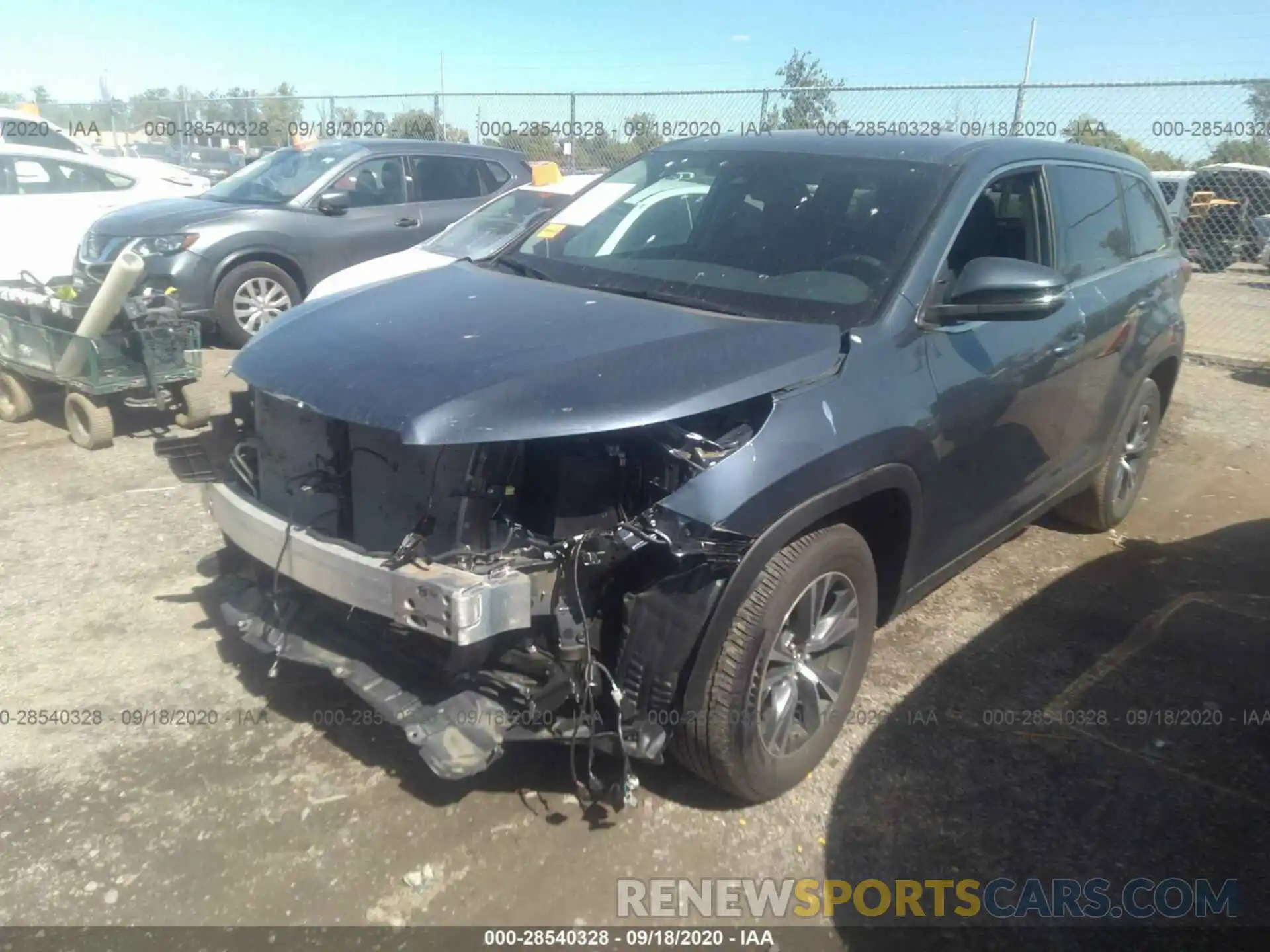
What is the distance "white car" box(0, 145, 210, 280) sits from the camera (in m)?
9.33

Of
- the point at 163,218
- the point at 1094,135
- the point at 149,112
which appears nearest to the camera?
the point at 163,218

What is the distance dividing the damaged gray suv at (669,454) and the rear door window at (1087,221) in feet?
0.44

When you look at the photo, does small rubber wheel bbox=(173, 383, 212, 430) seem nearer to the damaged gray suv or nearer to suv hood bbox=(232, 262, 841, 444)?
the damaged gray suv

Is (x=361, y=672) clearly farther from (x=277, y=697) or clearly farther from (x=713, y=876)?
(x=713, y=876)

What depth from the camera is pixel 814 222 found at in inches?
134

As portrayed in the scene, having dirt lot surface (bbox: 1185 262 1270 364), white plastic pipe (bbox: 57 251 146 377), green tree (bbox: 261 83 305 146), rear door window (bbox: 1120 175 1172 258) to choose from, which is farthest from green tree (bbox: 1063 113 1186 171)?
green tree (bbox: 261 83 305 146)

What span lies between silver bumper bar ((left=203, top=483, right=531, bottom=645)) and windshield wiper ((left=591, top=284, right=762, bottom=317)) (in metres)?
1.19

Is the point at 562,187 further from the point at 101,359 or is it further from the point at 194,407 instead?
the point at 101,359

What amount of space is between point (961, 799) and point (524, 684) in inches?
59.0

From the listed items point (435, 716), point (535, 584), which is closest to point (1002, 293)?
point (535, 584)

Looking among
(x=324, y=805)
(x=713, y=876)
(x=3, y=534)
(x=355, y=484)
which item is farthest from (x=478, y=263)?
(x=3, y=534)

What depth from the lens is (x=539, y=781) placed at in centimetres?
308

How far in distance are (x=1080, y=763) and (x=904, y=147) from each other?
2.29 m

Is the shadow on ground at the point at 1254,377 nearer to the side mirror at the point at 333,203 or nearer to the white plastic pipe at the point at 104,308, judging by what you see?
the side mirror at the point at 333,203
